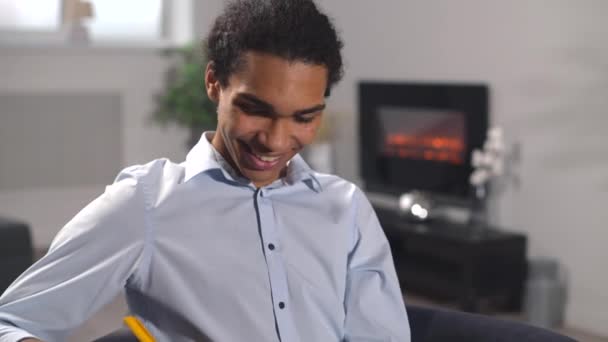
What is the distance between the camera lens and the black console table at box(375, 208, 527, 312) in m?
4.16

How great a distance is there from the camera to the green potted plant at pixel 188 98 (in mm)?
5797

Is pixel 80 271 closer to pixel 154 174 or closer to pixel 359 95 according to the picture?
pixel 154 174

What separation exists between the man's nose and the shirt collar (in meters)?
0.14

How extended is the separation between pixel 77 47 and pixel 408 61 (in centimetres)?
214

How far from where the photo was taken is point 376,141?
5.30 metres

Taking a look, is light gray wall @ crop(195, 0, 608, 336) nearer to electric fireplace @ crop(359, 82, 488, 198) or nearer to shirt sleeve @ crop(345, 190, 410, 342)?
electric fireplace @ crop(359, 82, 488, 198)

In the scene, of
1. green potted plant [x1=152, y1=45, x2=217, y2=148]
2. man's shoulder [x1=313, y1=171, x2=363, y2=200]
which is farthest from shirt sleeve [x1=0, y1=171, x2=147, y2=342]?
green potted plant [x1=152, y1=45, x2=217, y2=148]

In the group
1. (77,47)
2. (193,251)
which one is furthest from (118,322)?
(193,251)

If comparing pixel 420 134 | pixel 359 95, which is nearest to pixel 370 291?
pixel 420 134

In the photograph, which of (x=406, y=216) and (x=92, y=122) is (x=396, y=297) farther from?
(x=92, y=122)

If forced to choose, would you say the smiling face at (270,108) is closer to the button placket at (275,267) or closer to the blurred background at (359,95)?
the button placket at (275,267)

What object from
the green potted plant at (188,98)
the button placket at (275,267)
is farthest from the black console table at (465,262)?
the button placket at (275,267)

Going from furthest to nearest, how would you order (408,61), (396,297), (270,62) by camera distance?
1. (408,61)
2. (396,297)
3. (270,62)

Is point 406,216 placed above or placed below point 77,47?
below
